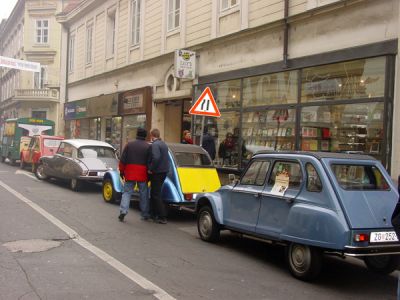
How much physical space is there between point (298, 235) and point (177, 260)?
1.75 metres

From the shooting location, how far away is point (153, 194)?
31.7 feet

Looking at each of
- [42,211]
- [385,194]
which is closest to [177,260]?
[385,194]

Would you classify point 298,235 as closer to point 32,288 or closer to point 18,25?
point 32,288

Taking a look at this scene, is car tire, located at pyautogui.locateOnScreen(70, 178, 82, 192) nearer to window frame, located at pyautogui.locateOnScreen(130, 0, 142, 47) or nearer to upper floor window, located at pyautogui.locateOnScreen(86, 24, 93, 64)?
window frame, located at pyautogui.locateOnScreen(130, 0, 142, 47)

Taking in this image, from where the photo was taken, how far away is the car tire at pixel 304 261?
586 cm

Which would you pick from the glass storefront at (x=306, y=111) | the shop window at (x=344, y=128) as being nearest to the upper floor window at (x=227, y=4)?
the glass storefront at (x=306, y=111)

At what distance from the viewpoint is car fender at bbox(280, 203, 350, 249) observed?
549 cm

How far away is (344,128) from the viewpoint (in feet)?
37.4

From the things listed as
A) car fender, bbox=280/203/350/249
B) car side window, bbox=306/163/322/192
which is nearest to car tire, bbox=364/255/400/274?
car fender, bbox=280/203/350/249

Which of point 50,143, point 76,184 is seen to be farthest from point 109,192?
point 50,143

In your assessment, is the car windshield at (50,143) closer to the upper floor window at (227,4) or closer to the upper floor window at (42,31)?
the upper floor window at (227,4)

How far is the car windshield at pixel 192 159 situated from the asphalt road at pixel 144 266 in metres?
1.31

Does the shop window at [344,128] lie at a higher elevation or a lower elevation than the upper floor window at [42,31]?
lower

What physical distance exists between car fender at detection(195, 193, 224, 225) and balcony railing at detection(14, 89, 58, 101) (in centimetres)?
3673
